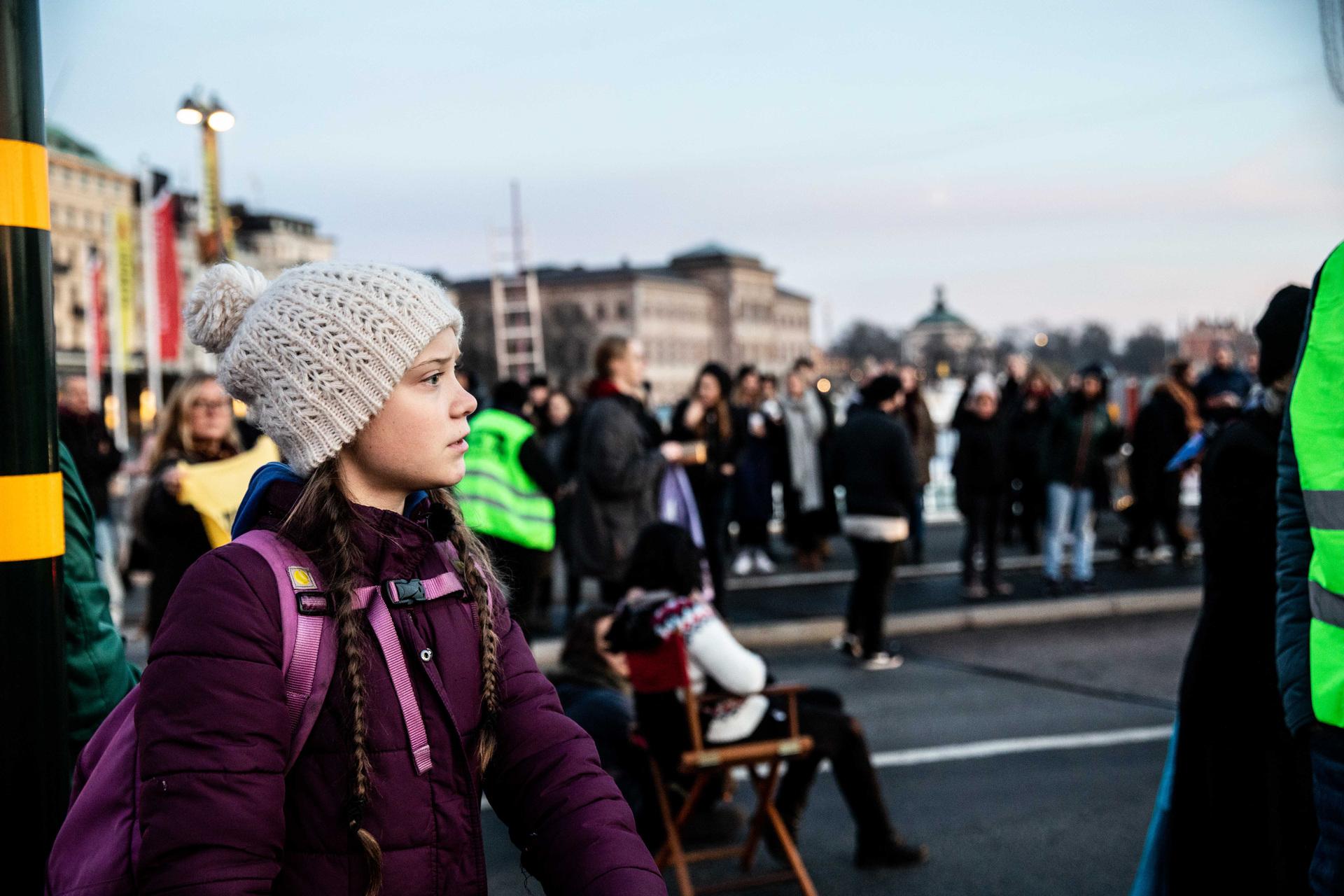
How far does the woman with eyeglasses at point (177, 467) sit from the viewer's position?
563 centimetres

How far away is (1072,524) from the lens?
11906mm

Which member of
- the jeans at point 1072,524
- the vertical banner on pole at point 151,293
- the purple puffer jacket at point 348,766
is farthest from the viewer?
the vertical banner on pole at point 151,293

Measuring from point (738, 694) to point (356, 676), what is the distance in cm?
317

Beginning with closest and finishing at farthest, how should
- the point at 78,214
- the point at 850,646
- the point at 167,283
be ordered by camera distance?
the point at 850,646 → the point at 167,283 → the point at 78,214

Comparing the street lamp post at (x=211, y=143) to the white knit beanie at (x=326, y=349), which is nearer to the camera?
the white knit beanie at (x=326, y=349)

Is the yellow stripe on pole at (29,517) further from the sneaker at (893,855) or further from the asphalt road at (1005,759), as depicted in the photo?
the sneaker at (893,855)

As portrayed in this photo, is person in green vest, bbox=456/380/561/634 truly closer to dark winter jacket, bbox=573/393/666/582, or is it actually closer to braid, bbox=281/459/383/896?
dark winter jacket, bbox=573/393/666/582

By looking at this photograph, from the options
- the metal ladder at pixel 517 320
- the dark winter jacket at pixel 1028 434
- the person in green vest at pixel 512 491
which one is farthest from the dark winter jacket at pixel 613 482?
the metal ladder at pixel 517 320

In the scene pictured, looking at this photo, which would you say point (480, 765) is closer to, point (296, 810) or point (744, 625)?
point (296, 810)

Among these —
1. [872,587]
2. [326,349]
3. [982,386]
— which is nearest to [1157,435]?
[982,386]

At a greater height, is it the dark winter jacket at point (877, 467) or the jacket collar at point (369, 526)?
the jacket collar at point (369, 526)

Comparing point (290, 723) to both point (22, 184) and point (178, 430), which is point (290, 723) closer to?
point (22, 184)

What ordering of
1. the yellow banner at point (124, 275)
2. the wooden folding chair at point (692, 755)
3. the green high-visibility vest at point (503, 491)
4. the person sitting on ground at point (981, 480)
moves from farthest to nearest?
the yellow banner at point (124, 275)
the person sitting on ground at point (981, 480)
the green high-visibility vest at point (503, 491)
the wooden folding chair at point (692, 755)

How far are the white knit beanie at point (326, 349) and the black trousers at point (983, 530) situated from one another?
975 cm
